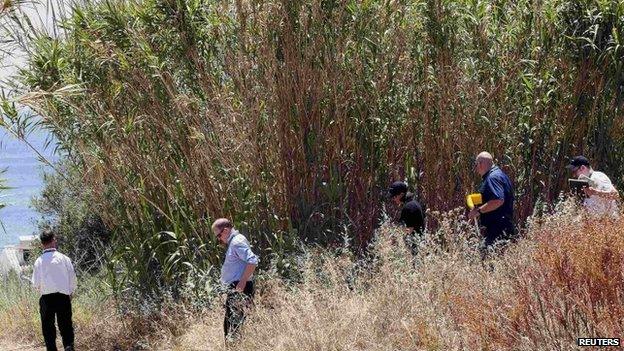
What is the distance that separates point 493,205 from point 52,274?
4.38 meters

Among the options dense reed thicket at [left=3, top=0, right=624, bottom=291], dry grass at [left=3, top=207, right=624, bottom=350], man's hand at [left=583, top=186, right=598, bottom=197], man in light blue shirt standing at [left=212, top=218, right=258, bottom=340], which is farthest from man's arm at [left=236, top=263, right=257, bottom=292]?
man's hand at [left=583, top=186, right=598, bottom=197]

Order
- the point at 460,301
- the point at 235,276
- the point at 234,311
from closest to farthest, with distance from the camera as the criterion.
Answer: the point at 460,301 < the point at 234,311 < the point at 235,276

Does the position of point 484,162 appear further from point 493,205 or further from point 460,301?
point 460,301

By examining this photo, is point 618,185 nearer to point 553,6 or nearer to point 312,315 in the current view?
point 553,6

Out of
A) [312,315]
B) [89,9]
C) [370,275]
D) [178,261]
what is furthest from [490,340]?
[89,9]

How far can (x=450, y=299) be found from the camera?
7.78 metres

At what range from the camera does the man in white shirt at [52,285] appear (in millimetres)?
10508

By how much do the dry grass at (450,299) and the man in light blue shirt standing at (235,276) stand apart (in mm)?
145

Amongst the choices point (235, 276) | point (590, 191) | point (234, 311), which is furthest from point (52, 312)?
point (590, 191)

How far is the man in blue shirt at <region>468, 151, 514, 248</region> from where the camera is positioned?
30.7 feet

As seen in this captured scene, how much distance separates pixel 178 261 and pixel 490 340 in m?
4.84

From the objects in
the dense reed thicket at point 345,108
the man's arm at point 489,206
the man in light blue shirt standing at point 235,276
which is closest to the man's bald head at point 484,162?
the man's arm at point 489,206

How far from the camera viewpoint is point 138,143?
11.6 metres

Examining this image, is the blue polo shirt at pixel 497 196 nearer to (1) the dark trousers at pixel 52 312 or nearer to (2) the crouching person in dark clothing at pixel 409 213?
(2) the crouching person in dark clothing at pixel 409 213
